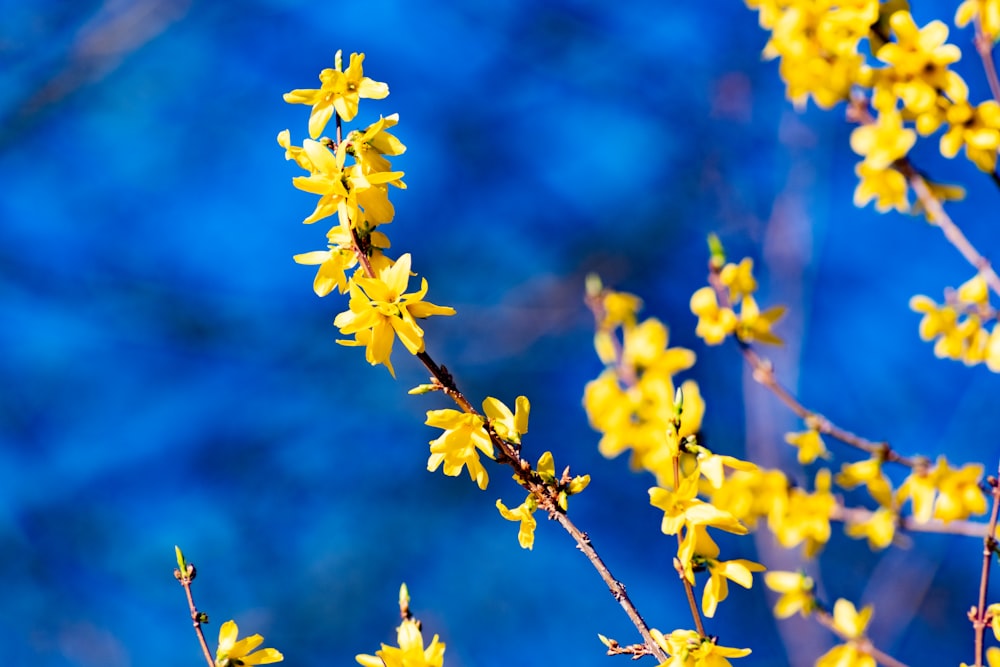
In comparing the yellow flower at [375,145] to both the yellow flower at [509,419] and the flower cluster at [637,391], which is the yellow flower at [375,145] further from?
the flower cluster at [637,391]

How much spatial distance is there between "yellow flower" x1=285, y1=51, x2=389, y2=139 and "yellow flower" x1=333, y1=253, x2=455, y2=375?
192mm

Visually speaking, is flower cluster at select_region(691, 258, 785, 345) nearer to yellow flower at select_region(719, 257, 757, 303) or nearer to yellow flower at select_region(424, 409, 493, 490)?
yellow flower at select_region(719, 257, 757, 303)

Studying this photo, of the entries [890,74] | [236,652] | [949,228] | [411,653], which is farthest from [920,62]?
[236,652]

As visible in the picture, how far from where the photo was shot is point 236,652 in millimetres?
888

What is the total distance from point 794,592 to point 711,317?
489 millimetres

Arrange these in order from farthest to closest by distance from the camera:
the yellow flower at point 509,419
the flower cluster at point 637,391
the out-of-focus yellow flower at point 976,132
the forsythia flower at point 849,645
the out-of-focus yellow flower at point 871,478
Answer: the flower cluster at point 637,391, the out-of-focus yellow flower at point 871,478, the out-of-focus yellow flower at point 976,132, the forsythia flower at point 849,645, the yellow flower at point 509,419

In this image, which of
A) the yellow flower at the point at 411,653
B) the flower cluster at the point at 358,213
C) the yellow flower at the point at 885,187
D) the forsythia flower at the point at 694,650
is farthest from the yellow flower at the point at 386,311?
the yellow flower at the point at 885,187

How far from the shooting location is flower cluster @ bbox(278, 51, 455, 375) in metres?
0.86

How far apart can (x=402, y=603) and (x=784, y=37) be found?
112 centimetres

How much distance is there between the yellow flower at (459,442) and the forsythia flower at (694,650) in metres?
0.22

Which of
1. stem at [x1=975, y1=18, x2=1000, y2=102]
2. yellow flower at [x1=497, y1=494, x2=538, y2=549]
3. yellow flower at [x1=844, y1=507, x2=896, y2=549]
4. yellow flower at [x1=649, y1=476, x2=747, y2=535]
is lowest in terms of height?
yellow flower at [x1=649, y1=476, x2=747, y2=535]

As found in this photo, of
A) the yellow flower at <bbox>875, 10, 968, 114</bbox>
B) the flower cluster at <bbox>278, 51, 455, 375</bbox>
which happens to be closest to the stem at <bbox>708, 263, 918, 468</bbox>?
the yellow flower at <bbox>875, 10, 968, 114</bbox>

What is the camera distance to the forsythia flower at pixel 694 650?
785 millimetres

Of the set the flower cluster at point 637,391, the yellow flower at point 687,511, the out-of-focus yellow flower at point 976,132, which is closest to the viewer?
the yellow flower at point 687,511
